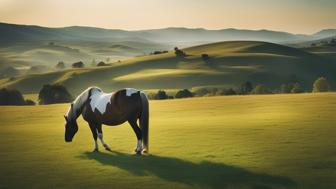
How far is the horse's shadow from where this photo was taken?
14516 mm

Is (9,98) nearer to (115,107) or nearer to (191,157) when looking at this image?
(115,107)

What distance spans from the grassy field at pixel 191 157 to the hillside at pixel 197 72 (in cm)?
10535

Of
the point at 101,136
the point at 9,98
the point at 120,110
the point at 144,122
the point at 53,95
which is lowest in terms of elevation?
the point at 9,98

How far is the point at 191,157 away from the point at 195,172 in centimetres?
263

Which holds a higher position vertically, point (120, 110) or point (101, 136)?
point (120, 110)

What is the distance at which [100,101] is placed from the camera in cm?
2027

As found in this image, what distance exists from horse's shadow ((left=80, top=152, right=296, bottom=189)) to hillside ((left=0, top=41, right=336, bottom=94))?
11528 centimetres

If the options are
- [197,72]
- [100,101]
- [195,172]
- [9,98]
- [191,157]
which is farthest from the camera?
[197,72]

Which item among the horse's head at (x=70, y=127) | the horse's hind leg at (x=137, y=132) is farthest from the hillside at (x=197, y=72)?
the horse's hind leg at (x=137, y=132)

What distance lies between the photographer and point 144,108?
19.3 m

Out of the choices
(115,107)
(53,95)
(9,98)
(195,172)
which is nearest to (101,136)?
(115,107)

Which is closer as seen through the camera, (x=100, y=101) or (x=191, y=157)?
(x=191, y=157)

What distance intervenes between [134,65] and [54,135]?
479 ft

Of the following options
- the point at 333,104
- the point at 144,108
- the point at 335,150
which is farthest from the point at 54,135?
the point at 333,104
